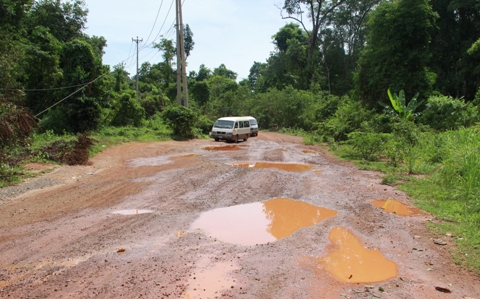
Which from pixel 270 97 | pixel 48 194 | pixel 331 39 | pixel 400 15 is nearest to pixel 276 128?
pixel 270 97

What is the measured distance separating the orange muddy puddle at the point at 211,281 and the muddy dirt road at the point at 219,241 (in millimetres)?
13

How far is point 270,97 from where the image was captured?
36969 millimetres

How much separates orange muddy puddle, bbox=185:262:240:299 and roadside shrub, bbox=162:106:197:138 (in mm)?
20771

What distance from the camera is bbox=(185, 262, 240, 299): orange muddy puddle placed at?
3900 mm

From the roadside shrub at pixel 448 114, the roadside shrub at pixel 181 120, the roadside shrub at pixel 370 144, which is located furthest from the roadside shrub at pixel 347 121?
the roadside shrub at pixel 181 120

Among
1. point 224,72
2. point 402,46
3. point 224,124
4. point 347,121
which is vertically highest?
point 224,72

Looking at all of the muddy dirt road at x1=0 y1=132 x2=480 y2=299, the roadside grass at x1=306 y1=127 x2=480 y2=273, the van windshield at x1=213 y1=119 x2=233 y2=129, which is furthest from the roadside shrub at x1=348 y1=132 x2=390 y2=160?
the van windshield at x1=213 y1=119 x2=233 y2=129

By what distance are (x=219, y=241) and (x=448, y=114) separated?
A: 17134 millimetres

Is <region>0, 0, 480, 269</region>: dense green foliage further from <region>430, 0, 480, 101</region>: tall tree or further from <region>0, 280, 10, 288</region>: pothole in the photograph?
<region>0, 280, 10, 288</region>: pothole

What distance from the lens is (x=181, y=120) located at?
24.8 meters

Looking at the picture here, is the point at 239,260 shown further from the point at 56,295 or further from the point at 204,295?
the point at 56,295

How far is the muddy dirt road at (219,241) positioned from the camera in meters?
4.08

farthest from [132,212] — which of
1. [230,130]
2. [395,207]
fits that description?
[230,130]

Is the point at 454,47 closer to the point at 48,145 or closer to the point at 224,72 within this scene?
the point at 48,145
